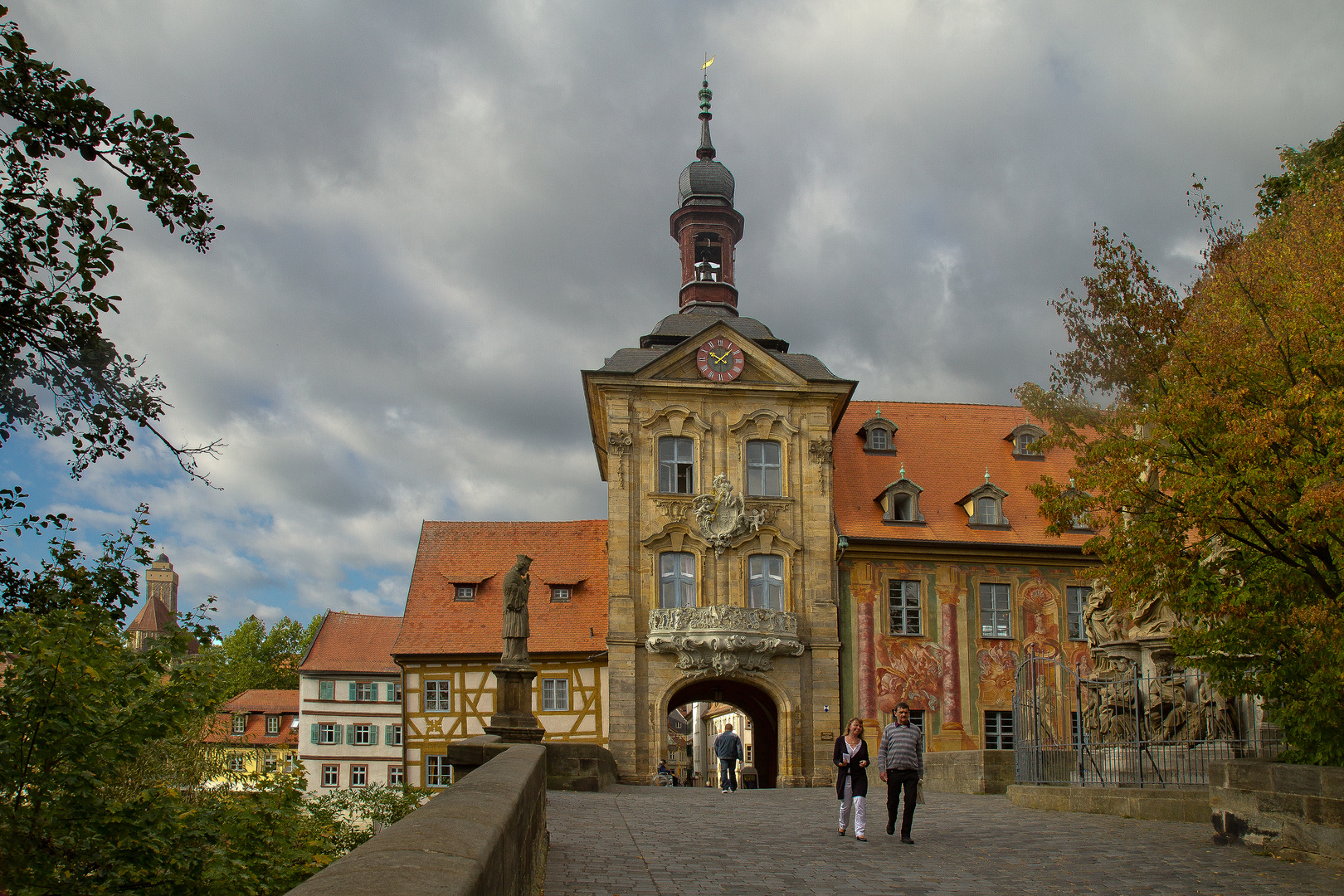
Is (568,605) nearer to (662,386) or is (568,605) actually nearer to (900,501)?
(662,386)

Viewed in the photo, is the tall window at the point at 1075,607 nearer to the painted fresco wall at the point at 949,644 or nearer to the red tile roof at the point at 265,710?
the painted fresco wall at the point at 949,644

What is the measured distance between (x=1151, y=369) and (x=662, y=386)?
678 inches

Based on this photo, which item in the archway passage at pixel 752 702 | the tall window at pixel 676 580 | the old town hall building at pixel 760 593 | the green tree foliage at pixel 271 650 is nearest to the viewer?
the old town hall building at pixel 760 593

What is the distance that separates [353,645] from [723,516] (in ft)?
86.6

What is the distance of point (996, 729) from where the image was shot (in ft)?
101

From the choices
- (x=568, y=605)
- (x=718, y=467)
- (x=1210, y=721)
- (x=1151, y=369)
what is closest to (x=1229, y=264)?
(x=1151, y=369)

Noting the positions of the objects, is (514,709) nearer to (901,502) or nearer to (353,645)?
(901,502)

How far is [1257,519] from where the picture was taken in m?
11.5

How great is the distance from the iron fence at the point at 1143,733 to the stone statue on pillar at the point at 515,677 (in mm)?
7104

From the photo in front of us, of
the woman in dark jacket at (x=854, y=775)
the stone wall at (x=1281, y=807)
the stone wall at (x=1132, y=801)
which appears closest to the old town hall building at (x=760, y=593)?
the stone wall at (x=1132, y=801)

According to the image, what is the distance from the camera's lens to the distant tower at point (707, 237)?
120 feet

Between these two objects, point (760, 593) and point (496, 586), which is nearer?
point (760, 593)

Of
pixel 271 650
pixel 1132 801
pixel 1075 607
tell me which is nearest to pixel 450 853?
pixel 1132 801

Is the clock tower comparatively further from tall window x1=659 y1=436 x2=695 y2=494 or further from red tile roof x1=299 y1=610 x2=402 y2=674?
red tile roof x1=299 y1=610 x2=402 y2=674
